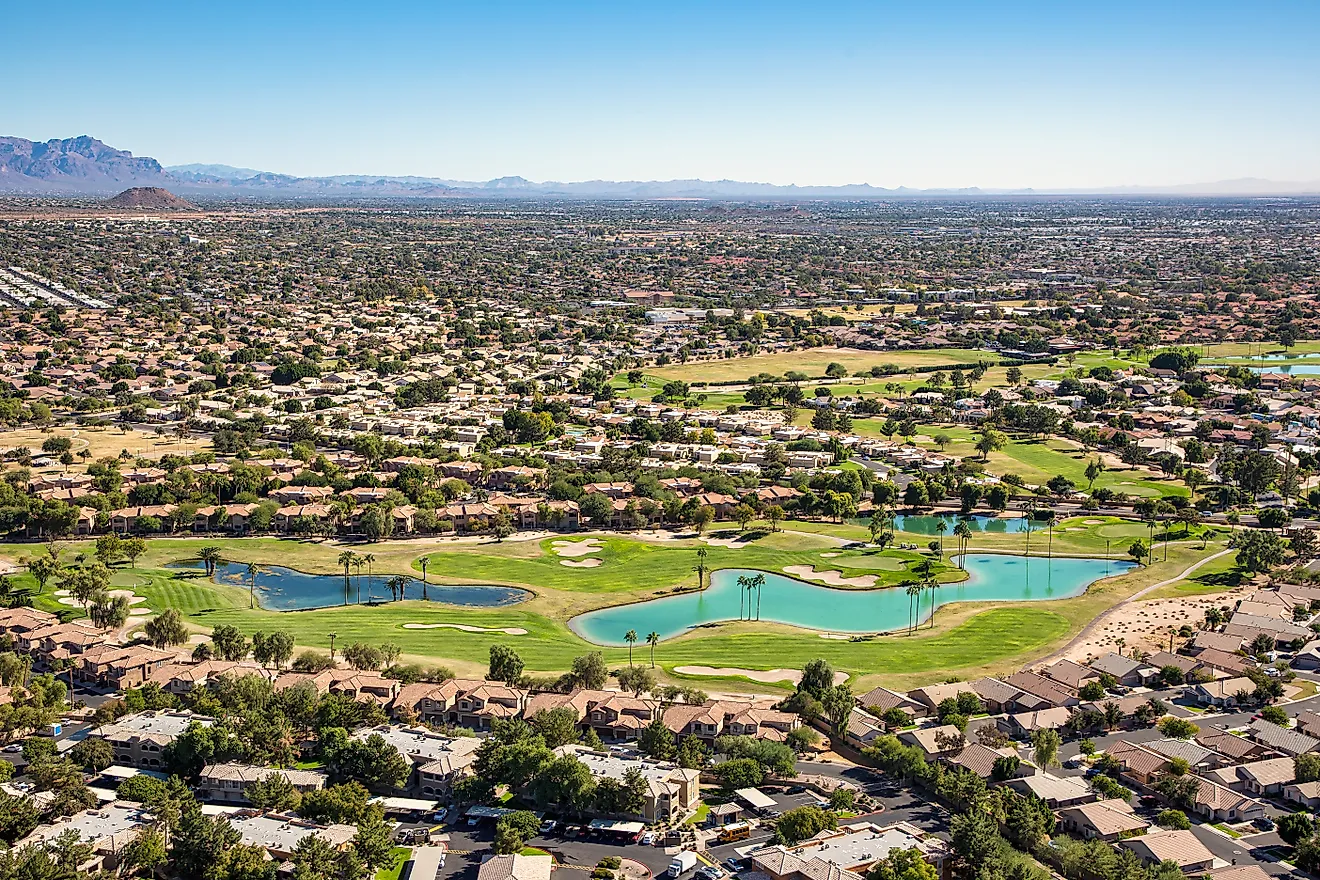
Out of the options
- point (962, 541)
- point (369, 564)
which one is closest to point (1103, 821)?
point (962, 541)

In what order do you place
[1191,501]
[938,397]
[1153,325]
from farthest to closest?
[1153,325] → [938,397] → [1191,501]

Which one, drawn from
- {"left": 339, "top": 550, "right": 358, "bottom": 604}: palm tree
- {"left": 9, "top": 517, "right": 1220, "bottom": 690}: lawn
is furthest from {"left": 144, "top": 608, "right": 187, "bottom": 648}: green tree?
{"left": 339, "top": 550, "right": 358, "bottom": 604}: palm tree

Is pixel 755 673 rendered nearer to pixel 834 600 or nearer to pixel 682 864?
pixel 834 600

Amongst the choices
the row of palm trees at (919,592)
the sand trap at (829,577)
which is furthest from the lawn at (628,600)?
the row of palm trees at (919,592)

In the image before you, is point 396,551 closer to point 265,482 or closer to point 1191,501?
point 265,482

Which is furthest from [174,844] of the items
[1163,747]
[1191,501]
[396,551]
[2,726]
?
[1191,501]

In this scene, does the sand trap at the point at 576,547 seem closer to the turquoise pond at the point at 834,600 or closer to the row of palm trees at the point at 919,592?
the turquoise pond at the point at 834,600
